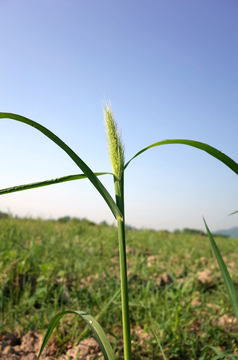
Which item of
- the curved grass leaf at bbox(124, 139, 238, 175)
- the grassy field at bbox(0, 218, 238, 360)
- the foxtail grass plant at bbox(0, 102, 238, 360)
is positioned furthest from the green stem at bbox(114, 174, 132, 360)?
the grassy field at bbox(0, 218, 238, 360)

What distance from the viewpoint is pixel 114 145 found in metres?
0.83

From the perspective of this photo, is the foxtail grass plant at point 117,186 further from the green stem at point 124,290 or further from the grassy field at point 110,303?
the grassy field at point 110,303

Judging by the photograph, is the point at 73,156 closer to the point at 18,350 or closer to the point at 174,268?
the point at 18,350

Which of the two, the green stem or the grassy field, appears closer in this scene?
the green stem

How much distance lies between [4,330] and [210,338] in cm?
130

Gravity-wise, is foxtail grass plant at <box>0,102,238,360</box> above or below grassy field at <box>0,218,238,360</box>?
above

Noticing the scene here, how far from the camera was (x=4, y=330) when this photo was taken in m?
1.59

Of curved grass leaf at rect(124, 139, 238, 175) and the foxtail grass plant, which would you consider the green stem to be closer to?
the foxtail grass plant

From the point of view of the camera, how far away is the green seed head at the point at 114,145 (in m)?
0.80

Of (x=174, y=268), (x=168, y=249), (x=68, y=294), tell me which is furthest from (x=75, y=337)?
(x=168, y=249)

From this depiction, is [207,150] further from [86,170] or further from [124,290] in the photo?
[124,290]

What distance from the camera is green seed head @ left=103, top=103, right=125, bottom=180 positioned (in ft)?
2.64

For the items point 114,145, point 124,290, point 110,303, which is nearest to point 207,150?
point 114,145

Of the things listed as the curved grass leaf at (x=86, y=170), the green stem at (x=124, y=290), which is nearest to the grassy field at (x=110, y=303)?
the green stem at (x=124, y=290)
